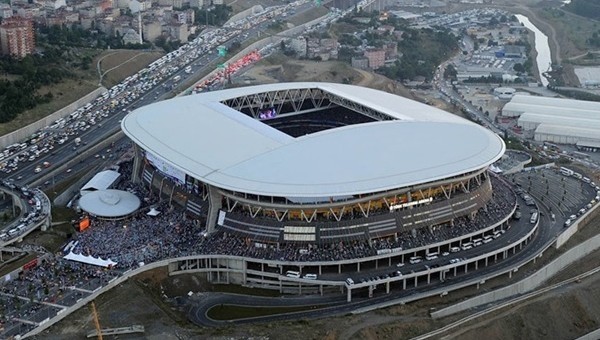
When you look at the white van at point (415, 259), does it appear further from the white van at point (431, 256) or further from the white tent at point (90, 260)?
the white tent at point (90, 260)

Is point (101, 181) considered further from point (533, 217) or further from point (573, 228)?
point (573, 228)

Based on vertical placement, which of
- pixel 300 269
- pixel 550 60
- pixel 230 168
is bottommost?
pixel 550 60

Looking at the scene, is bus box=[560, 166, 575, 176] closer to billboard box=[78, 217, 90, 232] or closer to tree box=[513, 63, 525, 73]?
billboard box=[78, 217, 90, 232]

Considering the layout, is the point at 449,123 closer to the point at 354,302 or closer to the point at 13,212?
the point at 354,302

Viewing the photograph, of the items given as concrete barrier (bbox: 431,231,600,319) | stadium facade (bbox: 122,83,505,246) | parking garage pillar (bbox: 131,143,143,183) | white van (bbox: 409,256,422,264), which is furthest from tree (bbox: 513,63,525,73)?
white van (bbox: 409,256,422,264)

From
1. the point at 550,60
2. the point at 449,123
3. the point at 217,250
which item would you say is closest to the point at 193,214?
the point at 217,250

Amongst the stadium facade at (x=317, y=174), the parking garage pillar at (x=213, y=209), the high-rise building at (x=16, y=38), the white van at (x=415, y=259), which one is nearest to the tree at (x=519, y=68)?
the stadium facade at (x=317, y=174)

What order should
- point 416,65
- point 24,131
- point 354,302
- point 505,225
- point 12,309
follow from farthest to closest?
point 416,65, point 24,131, point 505,225, point 354,302, point 12,309

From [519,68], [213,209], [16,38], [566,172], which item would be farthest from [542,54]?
[213,209]
